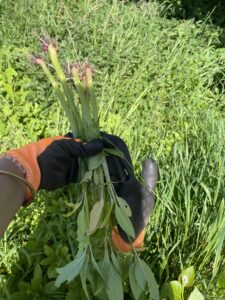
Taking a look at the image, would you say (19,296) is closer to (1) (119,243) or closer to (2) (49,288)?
(2) (49,288)

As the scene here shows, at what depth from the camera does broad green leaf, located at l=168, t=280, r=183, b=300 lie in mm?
1641

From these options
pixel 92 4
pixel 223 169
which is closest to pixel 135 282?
pixel 223 169

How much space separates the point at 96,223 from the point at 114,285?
187 millimetres

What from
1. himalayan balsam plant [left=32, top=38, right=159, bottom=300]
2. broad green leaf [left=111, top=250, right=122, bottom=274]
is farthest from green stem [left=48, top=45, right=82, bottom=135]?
broad green leaf [left=111, top=250, right=122, bottom=274]

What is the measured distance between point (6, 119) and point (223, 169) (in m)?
1.36

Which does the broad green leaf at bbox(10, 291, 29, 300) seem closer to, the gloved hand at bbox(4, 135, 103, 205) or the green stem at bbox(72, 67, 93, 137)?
the gloved hand at bbox(4, 135, 103, 205)

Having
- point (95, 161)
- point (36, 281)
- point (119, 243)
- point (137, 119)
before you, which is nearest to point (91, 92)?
point (95, 161)

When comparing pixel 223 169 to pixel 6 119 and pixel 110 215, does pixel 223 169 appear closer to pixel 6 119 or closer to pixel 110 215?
pixel 110 215

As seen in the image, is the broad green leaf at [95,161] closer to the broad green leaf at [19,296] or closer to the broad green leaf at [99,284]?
the broad green leaf at [99,284]

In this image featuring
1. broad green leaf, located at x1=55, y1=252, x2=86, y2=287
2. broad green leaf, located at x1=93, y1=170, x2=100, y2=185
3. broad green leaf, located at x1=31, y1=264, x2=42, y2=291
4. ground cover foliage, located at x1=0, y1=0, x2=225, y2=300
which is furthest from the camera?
ground cover foliage, located at x1=0, y1=0, x2=225, y2=300

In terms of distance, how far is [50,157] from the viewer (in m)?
1.51

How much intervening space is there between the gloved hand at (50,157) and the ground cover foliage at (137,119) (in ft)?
1.35

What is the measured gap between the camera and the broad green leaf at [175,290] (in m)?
1.64

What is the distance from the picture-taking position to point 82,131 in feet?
5.14
